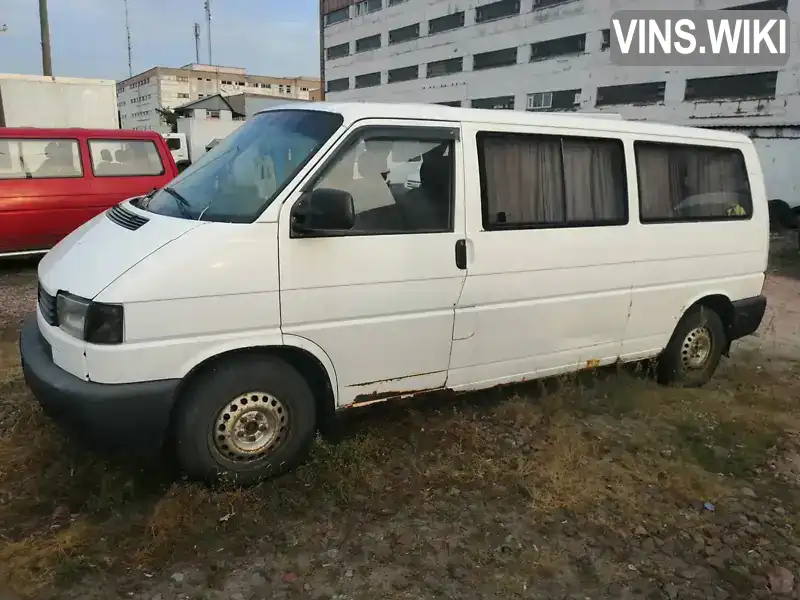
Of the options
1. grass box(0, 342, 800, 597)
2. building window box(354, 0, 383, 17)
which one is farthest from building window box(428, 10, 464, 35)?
grass box(0, 342, 800, 597)

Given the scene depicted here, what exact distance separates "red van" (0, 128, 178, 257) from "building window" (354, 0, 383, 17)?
1645 inches

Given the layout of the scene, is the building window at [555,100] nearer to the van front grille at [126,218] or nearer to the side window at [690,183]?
the side window at [690,183]

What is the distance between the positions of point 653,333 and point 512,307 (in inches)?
61.0

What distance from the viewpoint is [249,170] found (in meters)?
3.58

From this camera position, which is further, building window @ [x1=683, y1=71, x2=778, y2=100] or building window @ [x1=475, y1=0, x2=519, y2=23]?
building window @ [x1=475, y1=0, x2=519, y2=23]

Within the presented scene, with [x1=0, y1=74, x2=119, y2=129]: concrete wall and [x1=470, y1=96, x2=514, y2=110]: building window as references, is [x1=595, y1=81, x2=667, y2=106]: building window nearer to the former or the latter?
[x1=470, y1=96, x2=514, y2=110]: building window

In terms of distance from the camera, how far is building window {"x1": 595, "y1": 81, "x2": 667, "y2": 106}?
27.5 meters

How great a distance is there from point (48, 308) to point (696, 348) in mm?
4818

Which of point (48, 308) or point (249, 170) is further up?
point (249, 170)

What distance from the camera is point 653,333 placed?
4.88m

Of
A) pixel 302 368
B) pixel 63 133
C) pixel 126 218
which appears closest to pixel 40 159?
pixel 63 133

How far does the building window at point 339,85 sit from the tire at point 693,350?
49.8 metres

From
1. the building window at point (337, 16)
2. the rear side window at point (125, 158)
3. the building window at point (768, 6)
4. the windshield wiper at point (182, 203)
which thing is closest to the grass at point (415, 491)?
the windshield wiper at point (182, 203)

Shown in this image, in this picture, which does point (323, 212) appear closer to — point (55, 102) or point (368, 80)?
point (55, 102)
